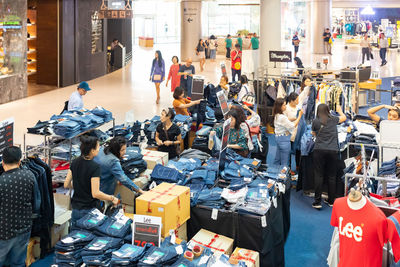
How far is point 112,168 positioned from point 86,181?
0.35 m

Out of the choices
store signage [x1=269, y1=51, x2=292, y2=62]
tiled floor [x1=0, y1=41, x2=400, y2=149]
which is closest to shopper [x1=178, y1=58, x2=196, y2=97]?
tiled floor [x1=0, y1=41, x2=400, y2=149]

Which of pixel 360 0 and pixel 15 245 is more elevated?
pixel 360 0

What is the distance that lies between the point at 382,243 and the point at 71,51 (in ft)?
52.8

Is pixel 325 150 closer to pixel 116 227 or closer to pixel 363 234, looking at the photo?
pixel 363 234

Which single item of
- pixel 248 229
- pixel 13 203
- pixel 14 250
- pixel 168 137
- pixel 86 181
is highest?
pixel 168 137

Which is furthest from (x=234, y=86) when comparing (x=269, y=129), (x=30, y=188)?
(x=30, y=188)

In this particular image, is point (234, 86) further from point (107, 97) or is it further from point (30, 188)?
point (30, 188)

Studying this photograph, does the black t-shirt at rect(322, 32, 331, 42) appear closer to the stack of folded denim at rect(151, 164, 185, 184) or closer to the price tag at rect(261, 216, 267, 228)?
the stack of folded denim at rect(151, 164, 185, 184)

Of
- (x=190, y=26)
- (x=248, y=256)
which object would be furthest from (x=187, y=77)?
(x=190, y=26)

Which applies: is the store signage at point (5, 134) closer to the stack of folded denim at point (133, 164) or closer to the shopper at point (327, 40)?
the stack of folded denim at point (133, 164)

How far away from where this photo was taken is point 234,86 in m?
11.4

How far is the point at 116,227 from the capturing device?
4.82 m

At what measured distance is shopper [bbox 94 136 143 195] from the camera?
18.0 ft

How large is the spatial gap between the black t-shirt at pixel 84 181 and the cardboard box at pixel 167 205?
0.54 m
